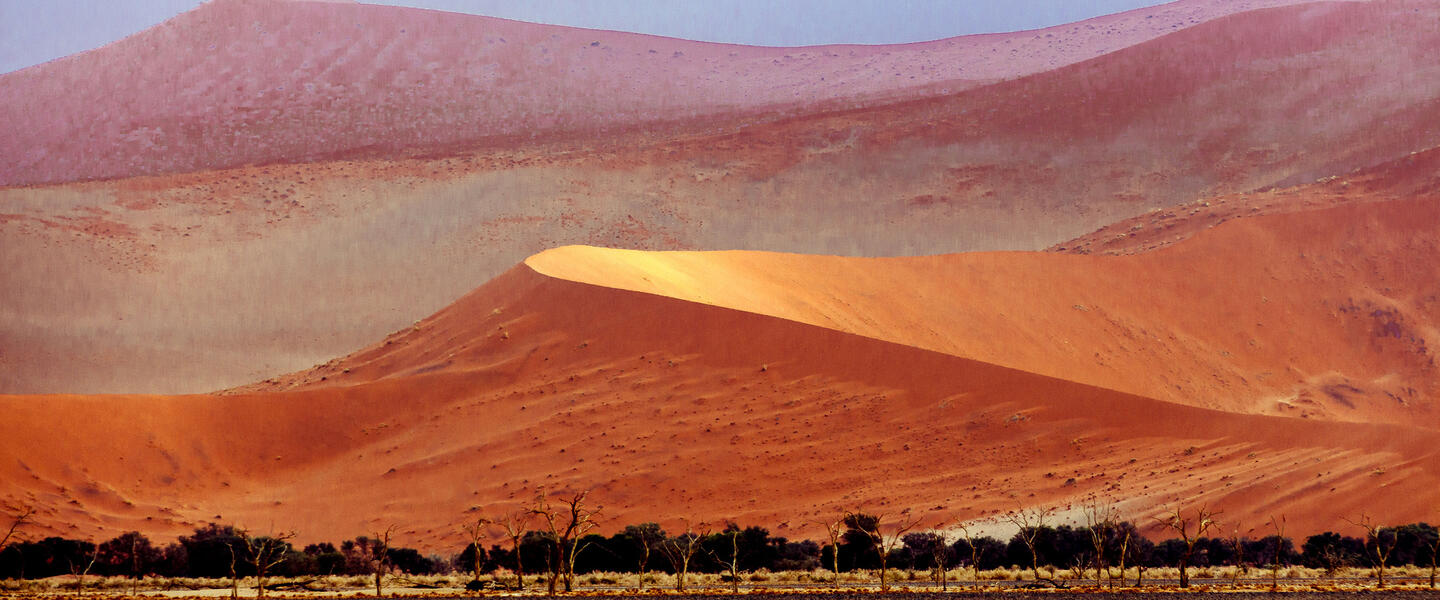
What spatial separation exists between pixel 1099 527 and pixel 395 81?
227 ft

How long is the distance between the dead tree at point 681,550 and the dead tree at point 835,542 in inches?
82.4

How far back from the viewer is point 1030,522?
24281mm

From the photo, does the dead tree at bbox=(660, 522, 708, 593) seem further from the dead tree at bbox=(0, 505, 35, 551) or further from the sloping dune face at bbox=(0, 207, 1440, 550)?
the dead tree at bbox=(0, 505, 35, 551)

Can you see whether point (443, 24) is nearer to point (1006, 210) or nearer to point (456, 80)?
point (456, 80)

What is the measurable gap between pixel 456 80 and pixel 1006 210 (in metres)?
38.2

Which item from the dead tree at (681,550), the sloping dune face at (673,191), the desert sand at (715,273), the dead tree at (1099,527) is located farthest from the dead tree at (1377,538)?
the sloping dune face at (673,191)

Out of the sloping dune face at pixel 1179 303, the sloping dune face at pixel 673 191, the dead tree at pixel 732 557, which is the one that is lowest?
the dead tree at pixel 732 557

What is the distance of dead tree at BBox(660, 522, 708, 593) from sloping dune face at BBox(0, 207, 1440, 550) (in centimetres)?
208

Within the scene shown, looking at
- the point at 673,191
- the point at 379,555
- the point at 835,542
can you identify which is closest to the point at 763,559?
the point at 835,542

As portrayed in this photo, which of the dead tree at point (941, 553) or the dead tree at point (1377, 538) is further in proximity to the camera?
the dead tree at point (1377, 538)

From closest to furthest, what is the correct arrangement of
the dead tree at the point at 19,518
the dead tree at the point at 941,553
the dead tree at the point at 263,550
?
the dead tree at the point at 941,553
the dead tree at the point at 263,550
the dead tree at the point at 19,518

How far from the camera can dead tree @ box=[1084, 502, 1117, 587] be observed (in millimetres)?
21039

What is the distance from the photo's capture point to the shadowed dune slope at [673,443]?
25766mm

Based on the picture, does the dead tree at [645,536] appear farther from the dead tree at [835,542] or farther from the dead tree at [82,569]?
the dead tree at [82,569]
